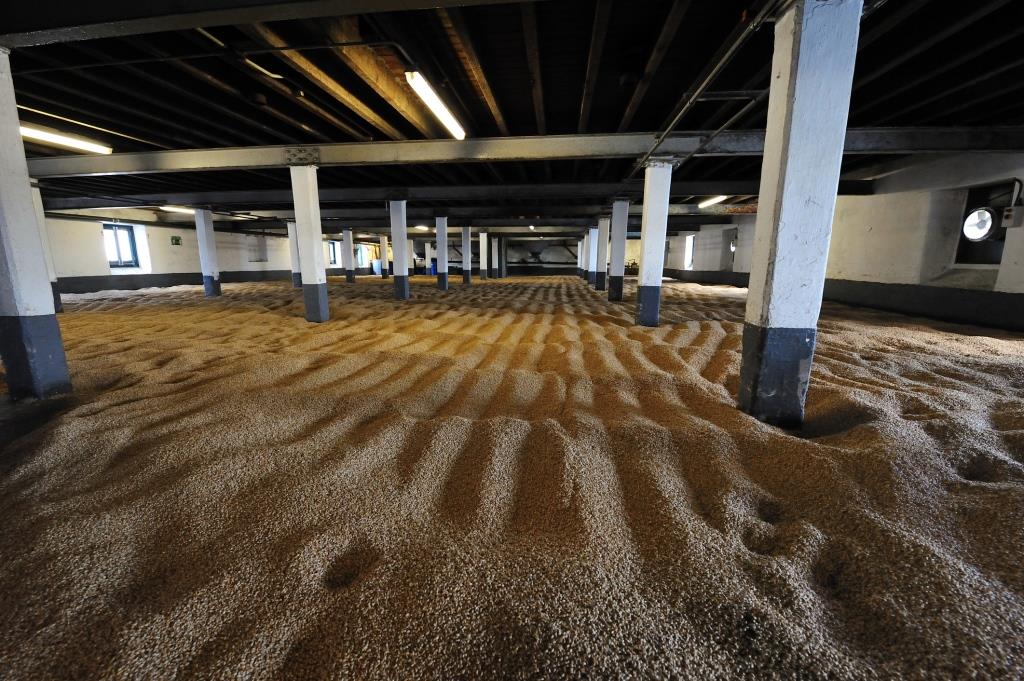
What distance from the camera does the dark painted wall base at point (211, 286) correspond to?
12.2 metres

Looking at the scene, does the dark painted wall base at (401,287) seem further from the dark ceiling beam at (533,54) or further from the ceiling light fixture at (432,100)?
the dark ceiling beam at (533,54)

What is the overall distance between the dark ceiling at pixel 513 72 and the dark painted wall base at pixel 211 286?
252 inches

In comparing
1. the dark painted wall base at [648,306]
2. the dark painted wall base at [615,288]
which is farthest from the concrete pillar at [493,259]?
the dark painted wall base at [648,306]

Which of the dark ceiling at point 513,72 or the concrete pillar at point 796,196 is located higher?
the dark ceiling at point 513,72

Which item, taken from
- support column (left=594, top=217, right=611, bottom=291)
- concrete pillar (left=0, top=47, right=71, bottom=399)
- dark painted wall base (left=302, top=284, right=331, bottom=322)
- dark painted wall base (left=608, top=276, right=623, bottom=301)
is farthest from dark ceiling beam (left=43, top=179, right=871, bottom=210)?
concrete pillar (left=0, top=47, right=71, bottom=399)

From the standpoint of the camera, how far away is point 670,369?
3938 mm

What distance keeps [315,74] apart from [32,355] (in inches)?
144

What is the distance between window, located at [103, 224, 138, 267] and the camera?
15107mm

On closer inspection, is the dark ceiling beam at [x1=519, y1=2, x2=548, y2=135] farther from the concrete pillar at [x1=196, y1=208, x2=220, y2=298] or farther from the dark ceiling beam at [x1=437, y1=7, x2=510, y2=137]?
the concrete pillar at [x1=196, y1=208, x2=220, y2=298]

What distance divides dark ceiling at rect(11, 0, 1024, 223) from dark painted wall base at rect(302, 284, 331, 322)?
8.28ft

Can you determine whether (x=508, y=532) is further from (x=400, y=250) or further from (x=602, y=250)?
(x=602, y=250)

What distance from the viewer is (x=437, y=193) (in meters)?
10.5

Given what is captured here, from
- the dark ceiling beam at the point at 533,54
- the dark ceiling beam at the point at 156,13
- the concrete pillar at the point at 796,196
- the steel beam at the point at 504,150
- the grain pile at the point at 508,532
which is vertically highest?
the dark ceiling beam at the point at 533,54

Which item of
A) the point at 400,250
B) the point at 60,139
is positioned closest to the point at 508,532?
the point at 60,139
